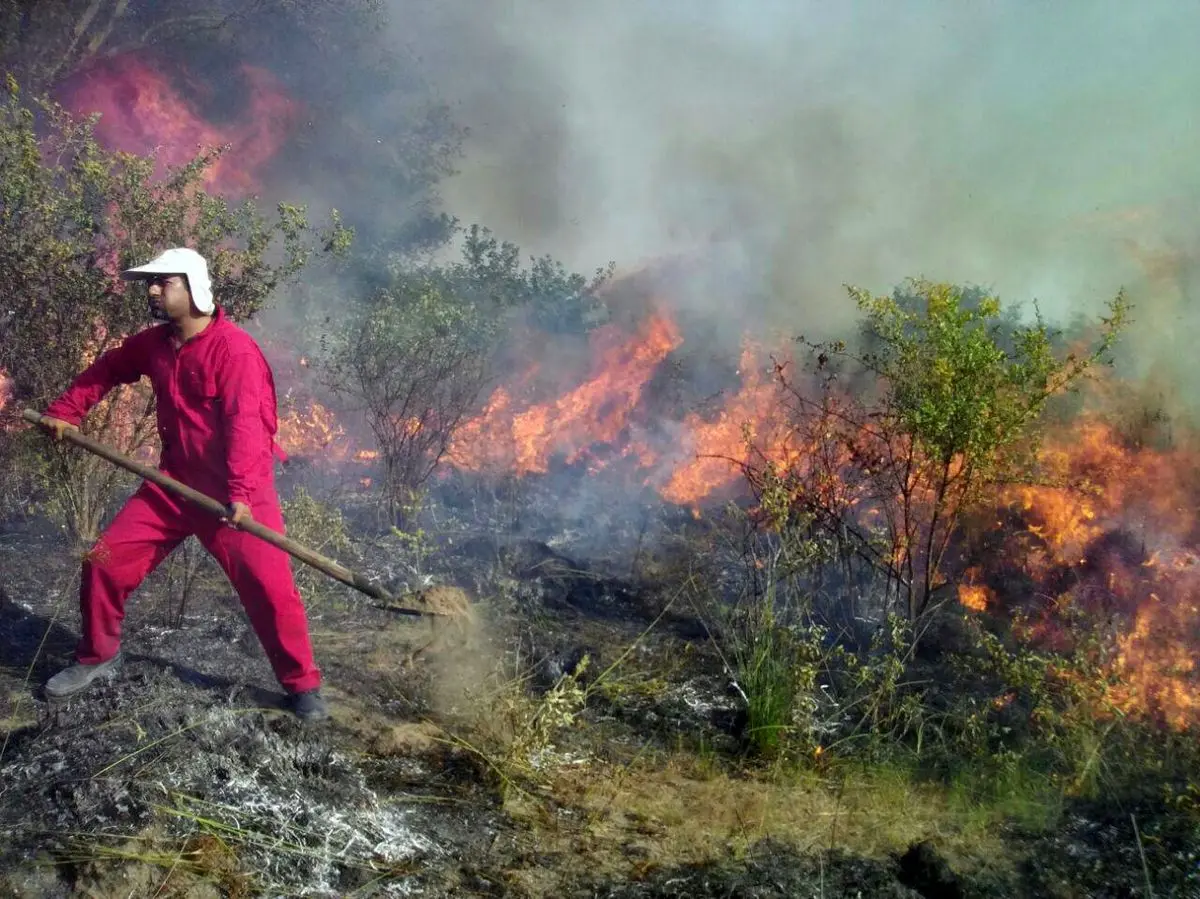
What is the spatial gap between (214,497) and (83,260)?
8.64 ft

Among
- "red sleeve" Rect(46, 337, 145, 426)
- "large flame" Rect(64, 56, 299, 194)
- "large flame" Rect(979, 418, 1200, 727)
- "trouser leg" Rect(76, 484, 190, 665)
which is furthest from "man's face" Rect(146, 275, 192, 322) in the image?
"large flame" Rect(64, 56, 299, 194)

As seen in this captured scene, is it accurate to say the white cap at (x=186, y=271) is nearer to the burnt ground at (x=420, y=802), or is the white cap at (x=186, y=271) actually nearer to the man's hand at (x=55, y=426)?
the man's hand at (x=55, y=426)

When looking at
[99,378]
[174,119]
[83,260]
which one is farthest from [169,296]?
[174,119]

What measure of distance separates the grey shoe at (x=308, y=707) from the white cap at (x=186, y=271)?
6.44ft

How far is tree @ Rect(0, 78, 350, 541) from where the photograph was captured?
5500mm

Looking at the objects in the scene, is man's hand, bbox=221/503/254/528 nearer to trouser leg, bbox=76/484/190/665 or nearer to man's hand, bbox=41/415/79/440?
trouser leg, bbox=76/484/190/665

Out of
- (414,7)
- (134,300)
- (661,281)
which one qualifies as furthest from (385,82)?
(134,300)

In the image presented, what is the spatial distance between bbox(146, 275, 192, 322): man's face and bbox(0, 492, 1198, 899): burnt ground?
1.79m

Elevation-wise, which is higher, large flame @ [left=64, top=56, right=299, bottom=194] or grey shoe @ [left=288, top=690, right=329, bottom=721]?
large flame @ [left=64, top=56, right=299, bottom=194]

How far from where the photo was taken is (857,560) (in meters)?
6.87

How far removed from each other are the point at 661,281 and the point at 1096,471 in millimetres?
8681

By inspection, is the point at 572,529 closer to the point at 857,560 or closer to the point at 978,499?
the point at 857,560

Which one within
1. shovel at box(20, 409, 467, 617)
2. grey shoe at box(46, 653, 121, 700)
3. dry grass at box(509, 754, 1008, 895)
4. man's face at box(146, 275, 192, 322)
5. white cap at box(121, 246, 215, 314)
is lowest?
grey shoe at box(46, 653, 121, 700)

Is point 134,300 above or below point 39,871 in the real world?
above
